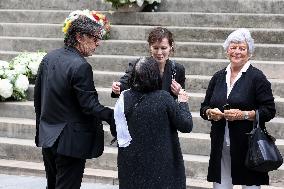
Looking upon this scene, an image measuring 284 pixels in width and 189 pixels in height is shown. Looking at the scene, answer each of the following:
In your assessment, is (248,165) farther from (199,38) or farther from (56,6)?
(56,6)

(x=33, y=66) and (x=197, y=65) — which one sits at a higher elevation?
(x=197, y=65)

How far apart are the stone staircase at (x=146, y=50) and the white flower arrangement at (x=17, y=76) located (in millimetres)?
161

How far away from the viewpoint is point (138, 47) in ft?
29.9

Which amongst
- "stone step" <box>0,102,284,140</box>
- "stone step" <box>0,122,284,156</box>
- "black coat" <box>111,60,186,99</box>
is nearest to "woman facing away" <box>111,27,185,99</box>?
"black coat" <box>111,60,186,99</box>

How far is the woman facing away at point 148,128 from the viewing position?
4082 mm

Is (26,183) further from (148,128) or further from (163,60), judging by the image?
(148,128)

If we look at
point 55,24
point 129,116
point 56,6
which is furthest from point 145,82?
point 56,6

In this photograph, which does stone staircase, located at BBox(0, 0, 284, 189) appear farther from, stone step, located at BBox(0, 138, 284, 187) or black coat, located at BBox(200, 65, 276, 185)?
black coat, located at BBox(200, 65, 276, 185)

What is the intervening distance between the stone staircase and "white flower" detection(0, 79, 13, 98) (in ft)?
0.55

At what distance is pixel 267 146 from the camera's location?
452 cm

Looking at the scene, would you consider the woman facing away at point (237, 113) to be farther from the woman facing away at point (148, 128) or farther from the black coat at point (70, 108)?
the black coat at point (70, 108)

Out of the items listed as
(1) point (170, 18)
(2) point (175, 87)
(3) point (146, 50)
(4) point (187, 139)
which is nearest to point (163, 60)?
(2) point (175, 87)

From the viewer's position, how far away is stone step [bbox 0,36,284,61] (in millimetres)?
8352

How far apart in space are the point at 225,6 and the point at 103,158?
13.0 ft
